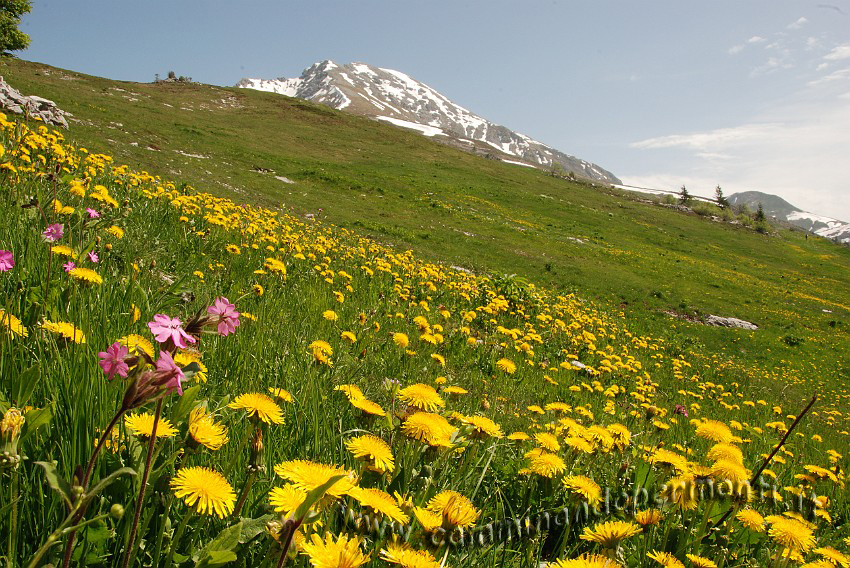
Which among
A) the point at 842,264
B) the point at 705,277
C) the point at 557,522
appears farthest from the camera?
the point at 842,264

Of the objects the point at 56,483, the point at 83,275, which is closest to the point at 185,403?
the point at 56,483

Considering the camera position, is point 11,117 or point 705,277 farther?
point 705,277

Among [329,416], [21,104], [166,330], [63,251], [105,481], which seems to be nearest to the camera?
[105,481]

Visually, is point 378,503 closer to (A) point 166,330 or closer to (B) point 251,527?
(B) point 251,527

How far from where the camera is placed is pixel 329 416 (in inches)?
77.4

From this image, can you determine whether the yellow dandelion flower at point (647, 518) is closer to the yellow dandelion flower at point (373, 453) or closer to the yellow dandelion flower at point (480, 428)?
the yellow dandelion flower at point (480, 428)

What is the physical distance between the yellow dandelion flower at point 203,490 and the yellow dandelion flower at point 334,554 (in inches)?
8.8

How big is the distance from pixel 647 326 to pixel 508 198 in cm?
2217

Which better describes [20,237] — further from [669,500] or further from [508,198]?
[508,198]

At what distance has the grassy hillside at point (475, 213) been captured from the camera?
16.8 metres

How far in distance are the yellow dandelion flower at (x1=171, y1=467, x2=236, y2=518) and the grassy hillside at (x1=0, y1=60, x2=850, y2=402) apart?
11.3m

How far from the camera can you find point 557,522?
1.71 metres

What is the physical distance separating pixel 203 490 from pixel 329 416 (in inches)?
38.8

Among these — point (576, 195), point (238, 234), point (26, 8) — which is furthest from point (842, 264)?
point (26, 8)
